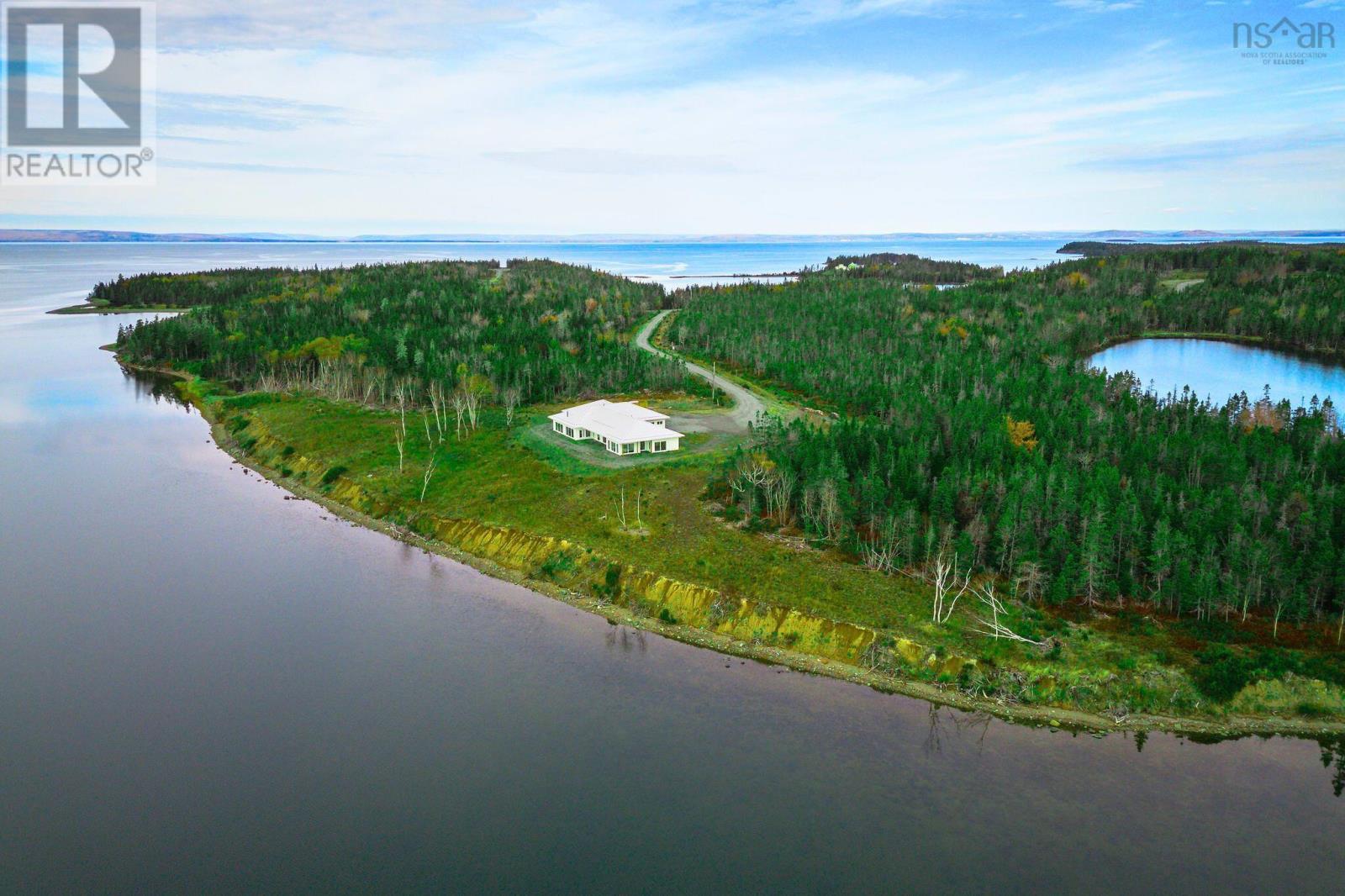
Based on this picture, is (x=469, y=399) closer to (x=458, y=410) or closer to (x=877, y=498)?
(x=458, y=410)

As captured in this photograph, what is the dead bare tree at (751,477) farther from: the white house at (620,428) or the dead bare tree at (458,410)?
the dead bare tree at (458,410)

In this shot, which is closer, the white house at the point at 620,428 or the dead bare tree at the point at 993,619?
the dead bare tree at the point at 993,619

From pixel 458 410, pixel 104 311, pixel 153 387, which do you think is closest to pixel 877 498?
pixel 458 410

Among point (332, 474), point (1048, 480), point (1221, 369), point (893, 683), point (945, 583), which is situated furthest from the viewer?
point (1221, 369)

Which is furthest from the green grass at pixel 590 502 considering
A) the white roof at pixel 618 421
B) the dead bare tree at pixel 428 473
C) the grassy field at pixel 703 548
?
the white roof at pixel 618 421

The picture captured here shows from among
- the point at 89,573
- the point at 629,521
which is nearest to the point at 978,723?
the point at 629,521

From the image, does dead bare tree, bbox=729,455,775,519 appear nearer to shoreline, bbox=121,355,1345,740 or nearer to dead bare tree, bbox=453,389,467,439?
shoreline, bbox=121,355,1345,740
